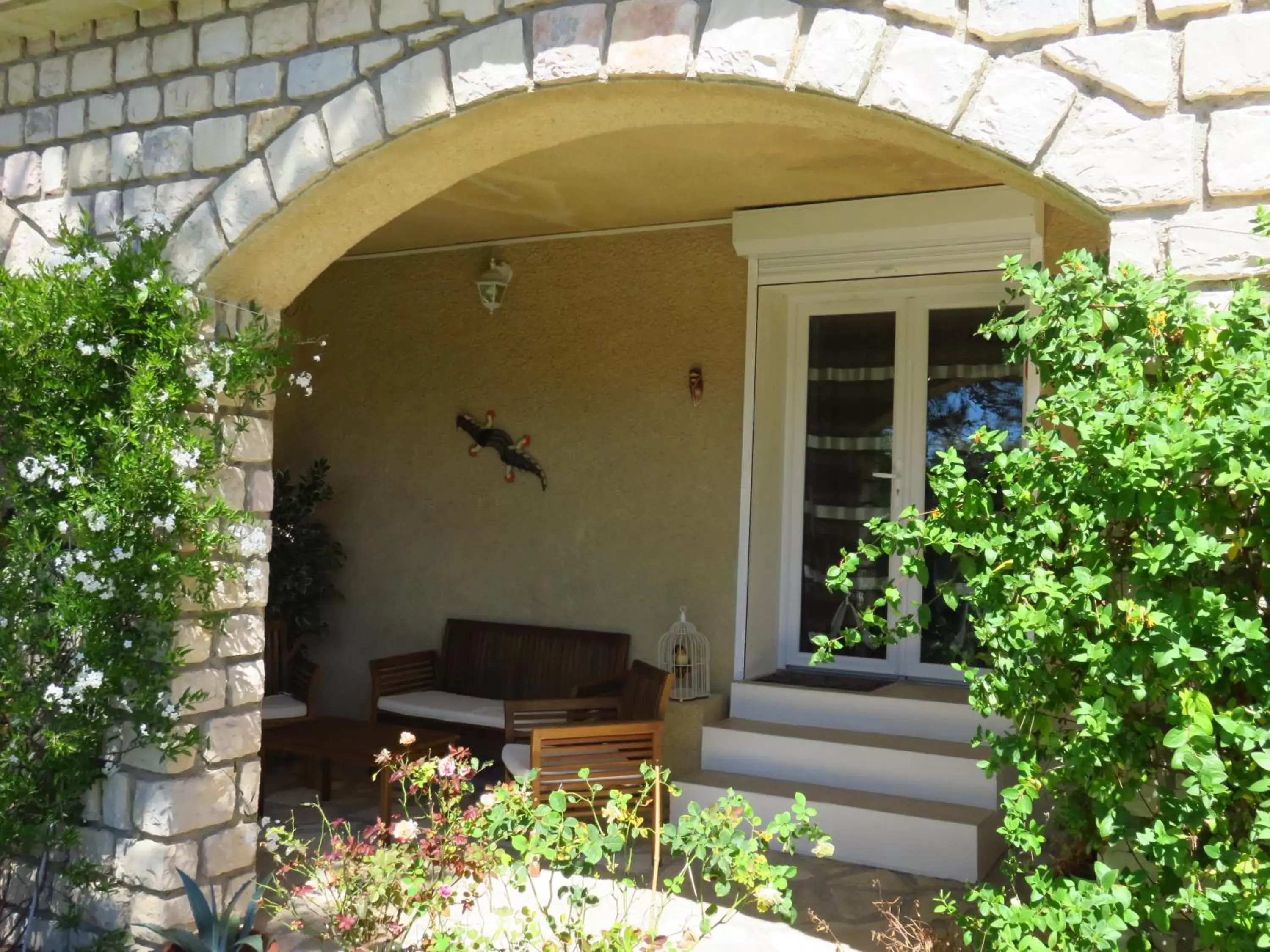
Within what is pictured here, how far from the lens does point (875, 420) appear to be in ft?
19.9

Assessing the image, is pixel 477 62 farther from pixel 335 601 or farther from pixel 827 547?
pixel 335 601

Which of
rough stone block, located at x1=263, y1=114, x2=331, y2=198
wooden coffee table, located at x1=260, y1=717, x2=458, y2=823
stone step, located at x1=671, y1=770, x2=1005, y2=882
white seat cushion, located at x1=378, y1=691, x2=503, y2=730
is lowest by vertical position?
stone step, located at x1=671, y1=770, x2=1005, y2=882

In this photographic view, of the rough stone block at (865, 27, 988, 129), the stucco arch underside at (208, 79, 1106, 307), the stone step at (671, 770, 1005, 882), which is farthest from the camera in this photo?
the stone step at (671, 770, 1005, 882)

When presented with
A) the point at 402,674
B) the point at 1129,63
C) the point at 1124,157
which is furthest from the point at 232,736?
the point at 1129,63

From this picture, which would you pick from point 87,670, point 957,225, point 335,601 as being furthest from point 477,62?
point 335,601

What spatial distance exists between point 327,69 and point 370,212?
0.46 metres

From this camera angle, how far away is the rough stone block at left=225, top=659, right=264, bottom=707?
12.1 feet

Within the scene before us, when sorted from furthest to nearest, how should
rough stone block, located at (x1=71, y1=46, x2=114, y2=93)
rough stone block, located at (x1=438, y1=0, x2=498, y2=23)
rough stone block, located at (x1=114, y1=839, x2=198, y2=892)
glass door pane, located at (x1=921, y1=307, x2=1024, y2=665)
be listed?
glass door pane, located at (x1=921, y1=307, x2=1024, y2=665) < rough stone block, located at (x1=71, y1=46, x2=114, y2=93) < rough stone block, located at (x1=114, y1=839, x2=198, y2=892) < rough stone block, located at (x1=438, y1=0, x2=498, y2=23)

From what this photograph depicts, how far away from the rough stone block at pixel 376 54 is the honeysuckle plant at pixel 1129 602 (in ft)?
6.31

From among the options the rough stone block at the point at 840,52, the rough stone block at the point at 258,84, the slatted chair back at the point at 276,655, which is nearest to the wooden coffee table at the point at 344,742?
the slatted chair back at the point at 276,655

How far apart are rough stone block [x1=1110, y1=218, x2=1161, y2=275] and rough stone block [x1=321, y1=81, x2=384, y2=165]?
2039mm

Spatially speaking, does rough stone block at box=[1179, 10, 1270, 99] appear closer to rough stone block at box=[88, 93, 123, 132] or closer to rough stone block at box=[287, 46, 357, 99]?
rough stone block at box=[287, 46, 357, 99]

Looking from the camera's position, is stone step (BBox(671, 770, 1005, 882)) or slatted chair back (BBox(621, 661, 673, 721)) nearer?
stone step (BBox(671, 770, 1005, 882))

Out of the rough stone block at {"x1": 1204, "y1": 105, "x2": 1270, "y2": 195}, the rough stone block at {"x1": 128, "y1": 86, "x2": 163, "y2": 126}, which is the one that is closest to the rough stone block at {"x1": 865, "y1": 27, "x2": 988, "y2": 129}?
the rough stone block at {"x1": 1204, "y1": 105, "x2": 1270, "y2": 195}
